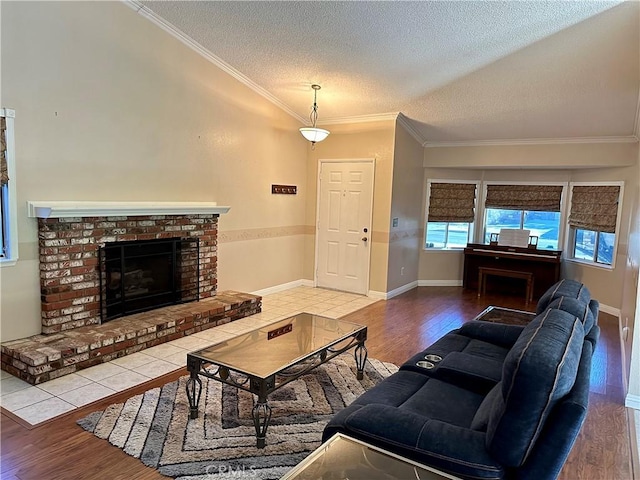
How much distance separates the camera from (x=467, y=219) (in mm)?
7281

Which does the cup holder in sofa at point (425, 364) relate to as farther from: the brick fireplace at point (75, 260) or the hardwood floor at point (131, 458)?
the brick fireplace at point (75, 260)

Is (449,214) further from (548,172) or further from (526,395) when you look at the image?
(526,395)

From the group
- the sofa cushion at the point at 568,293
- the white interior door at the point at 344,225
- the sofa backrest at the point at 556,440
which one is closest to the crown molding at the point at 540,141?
the white interior door at the point at 344,225

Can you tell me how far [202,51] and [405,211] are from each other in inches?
142

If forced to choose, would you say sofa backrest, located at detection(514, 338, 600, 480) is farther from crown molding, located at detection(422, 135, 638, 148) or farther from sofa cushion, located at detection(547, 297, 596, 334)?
Answer: crown molding, located at detection(422, 135, 638, 148)

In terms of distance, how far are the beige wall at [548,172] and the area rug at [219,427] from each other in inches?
173

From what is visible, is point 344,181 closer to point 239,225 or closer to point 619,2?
point 239,225

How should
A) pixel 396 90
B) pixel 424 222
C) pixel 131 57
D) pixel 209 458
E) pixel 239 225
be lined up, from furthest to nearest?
pixel 424 222, pixel 239 225, pixel 396 90, pixel 131 57, pixel 209 458

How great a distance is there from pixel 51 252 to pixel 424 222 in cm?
545

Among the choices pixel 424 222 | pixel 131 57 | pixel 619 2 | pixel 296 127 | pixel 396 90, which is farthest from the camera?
pixel 424 222

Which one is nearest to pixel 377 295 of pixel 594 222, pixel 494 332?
pixel 494 332

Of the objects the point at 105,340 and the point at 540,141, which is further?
the point at 540,141

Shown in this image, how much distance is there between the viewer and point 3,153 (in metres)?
3.35

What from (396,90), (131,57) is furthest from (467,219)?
(131,57)
